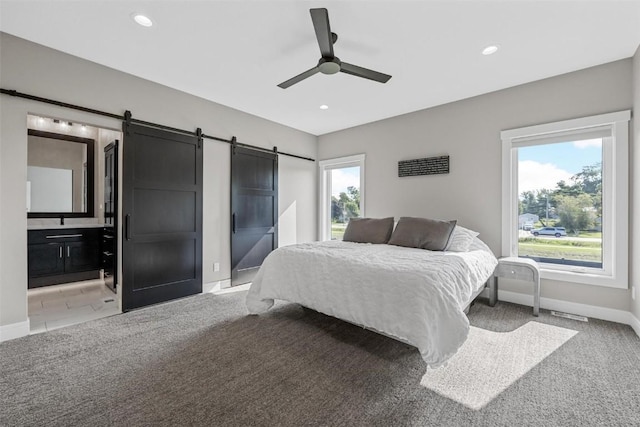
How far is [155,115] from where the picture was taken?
133 inches

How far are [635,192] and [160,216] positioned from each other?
199 inches

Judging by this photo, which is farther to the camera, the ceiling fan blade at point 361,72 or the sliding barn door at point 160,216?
the sliding barn door at point 160,216

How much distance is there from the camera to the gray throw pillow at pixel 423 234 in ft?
10.3

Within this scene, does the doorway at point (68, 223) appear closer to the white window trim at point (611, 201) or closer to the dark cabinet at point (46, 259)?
the dark cabinet at point (46, 259)

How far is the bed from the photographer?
1.83 metres

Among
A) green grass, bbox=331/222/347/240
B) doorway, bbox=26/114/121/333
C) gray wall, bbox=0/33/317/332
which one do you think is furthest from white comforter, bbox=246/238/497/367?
green grass, bbox=331/222/347/240

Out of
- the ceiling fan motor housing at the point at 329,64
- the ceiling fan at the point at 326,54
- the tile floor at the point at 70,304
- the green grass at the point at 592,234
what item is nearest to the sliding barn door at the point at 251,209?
the tile floor at the point at 70,304

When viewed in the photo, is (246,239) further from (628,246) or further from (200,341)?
(628,246)

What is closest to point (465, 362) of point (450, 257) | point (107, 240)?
point (450, 257)

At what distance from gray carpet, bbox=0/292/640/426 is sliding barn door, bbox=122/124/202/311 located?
26.2 inches

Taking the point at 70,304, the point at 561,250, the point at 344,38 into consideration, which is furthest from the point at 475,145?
the point at 70,304

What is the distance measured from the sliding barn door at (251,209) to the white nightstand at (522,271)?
3326 mm

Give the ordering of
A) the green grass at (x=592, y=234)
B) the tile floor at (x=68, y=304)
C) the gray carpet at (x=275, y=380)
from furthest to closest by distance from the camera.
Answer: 1. the green grass at (x=592, y=234)
2. the tile floor at (x=68, y=304)
3. the gray carpet at (x=275, y=380)

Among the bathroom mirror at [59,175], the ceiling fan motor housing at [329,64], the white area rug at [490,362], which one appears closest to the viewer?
the white area rug at [490,362]
